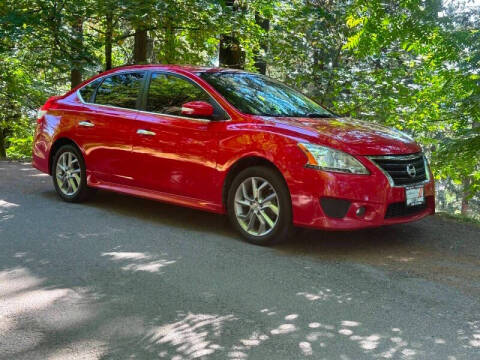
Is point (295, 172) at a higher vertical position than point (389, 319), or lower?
higher

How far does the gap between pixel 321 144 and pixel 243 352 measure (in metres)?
2.70

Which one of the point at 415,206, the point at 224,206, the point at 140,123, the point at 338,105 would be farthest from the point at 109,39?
the point at 415,206

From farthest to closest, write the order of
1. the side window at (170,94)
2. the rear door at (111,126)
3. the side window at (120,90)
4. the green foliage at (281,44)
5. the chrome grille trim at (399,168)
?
the green foliage at (281,44) < the side window at (120,90) < the rear door at (111,126) < the side window at (170,94) < the chrome grille trim at (399,168)

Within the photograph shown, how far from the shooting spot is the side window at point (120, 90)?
7.64m

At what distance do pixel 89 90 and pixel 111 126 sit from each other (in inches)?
37.9

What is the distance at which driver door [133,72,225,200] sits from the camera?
666 centimetres

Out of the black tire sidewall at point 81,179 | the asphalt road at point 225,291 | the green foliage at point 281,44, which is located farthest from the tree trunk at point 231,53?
the asphalt road at point 225,291

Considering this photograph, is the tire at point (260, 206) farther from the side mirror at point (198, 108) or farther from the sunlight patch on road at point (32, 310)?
the sunlight patch on road at point (32, 310)

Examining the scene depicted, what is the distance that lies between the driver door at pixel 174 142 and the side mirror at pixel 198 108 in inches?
4.3

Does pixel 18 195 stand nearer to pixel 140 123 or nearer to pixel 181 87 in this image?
pixel 140 123

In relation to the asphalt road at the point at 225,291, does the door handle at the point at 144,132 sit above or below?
above

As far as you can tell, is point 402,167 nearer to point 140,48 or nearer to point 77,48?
point 77,48

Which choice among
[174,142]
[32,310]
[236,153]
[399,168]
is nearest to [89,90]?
[174,142]

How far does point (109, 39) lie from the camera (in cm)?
1423
